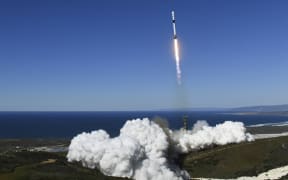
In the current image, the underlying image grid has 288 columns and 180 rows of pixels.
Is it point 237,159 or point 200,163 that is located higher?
point 237,159

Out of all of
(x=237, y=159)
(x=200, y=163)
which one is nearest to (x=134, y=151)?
(x=200, y=163)

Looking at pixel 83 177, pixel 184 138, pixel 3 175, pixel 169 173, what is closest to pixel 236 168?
pixel 184 138

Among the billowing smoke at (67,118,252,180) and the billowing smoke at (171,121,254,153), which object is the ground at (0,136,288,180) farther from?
the billowing smoke at (67,118,252,180)

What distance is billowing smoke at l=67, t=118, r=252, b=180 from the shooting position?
7625cm

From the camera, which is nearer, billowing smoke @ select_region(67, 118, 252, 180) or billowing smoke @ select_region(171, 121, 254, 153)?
billowing smoke @ select_region(67, 118, 252, 180)

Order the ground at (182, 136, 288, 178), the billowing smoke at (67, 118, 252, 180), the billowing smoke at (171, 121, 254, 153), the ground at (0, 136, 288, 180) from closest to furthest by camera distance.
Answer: the ground at (0, 136, 288, 180)
the billowing smoke at (67, 118, 252, 180)
the ground at (182, 136, 288, 178)
the billowing smoke at (171, 121, 254, 153)

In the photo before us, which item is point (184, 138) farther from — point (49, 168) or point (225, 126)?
point (49, 168)

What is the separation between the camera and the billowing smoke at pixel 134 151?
76250 mm

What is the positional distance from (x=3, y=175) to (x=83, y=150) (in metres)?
19.3

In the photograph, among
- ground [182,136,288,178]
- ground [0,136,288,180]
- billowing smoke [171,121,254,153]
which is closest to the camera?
ground [0,136,288,180]

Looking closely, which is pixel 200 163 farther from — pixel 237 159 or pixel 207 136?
pixel 237 159

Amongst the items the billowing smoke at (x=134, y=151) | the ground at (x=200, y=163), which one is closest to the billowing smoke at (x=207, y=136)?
the billowing smoke at (x=134, y=151)

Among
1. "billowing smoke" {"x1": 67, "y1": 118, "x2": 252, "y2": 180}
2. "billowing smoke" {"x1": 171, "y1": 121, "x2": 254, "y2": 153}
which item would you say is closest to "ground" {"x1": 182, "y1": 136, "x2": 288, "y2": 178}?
"billowing smoke" {"x1": 171, "y1": 121, "x2": 254, "y2": 153}

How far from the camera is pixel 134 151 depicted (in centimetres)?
7725
